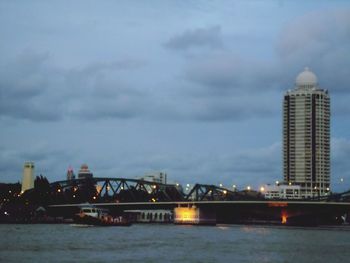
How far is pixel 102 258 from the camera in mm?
74625

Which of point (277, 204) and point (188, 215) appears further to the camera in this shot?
point (188, 215)

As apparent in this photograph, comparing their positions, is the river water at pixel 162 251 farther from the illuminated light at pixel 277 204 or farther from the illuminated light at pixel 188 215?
the illuminated light at pixel 188 215

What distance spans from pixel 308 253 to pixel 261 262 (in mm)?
13859

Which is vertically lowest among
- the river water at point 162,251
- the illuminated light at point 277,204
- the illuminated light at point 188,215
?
the river water at point 162,251

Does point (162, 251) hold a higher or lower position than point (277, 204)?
lower

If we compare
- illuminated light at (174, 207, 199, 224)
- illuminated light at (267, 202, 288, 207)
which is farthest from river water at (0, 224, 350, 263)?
illuminated light at (174, 207, 199, 224)

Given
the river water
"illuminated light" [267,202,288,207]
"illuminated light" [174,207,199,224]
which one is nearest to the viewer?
the river water

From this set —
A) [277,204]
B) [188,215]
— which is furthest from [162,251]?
[188,215]

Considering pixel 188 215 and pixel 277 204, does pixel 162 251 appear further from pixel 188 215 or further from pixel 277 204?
pixel 188 215

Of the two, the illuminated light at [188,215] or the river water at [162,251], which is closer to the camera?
the river water at [162,251]

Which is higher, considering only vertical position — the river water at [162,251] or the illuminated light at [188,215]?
the illuminated light at [188,215]

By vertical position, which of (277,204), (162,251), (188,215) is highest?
(277,204)

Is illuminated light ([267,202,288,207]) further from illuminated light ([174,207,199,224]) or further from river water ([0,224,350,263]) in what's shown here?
river water ([0,224,350,263])

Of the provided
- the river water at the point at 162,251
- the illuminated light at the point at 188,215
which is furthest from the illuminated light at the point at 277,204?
the river water at the point at 162,251
